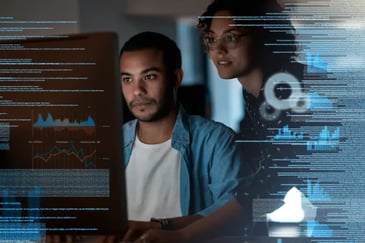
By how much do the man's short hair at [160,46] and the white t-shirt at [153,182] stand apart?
209 millimetres

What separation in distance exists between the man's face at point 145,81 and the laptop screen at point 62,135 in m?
0.03

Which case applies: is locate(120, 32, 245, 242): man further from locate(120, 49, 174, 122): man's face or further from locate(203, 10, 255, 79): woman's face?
locate(203, 10, 255, 79): woman's face

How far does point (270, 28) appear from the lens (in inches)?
64.4

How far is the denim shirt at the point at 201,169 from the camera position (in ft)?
5.45

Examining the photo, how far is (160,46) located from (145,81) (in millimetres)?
103

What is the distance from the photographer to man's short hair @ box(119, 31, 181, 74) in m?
1.65

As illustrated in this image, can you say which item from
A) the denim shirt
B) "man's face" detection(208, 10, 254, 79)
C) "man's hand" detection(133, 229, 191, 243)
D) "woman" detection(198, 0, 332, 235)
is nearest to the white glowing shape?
"woman" detection(198, 0, 332, 235)

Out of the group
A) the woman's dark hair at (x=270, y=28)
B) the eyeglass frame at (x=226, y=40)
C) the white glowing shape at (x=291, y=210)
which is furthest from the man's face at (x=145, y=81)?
the white glowing shape at (x=291, y=210)

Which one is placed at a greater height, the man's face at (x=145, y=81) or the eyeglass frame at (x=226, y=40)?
the eyeglass frame at (x=226, y=40)

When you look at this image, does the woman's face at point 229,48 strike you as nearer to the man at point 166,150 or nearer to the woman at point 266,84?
the woman at point 266,84

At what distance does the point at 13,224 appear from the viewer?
5.69 feet

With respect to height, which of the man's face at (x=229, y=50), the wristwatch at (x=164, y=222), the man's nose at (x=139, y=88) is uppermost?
the man's face at (x=229, y=50)
